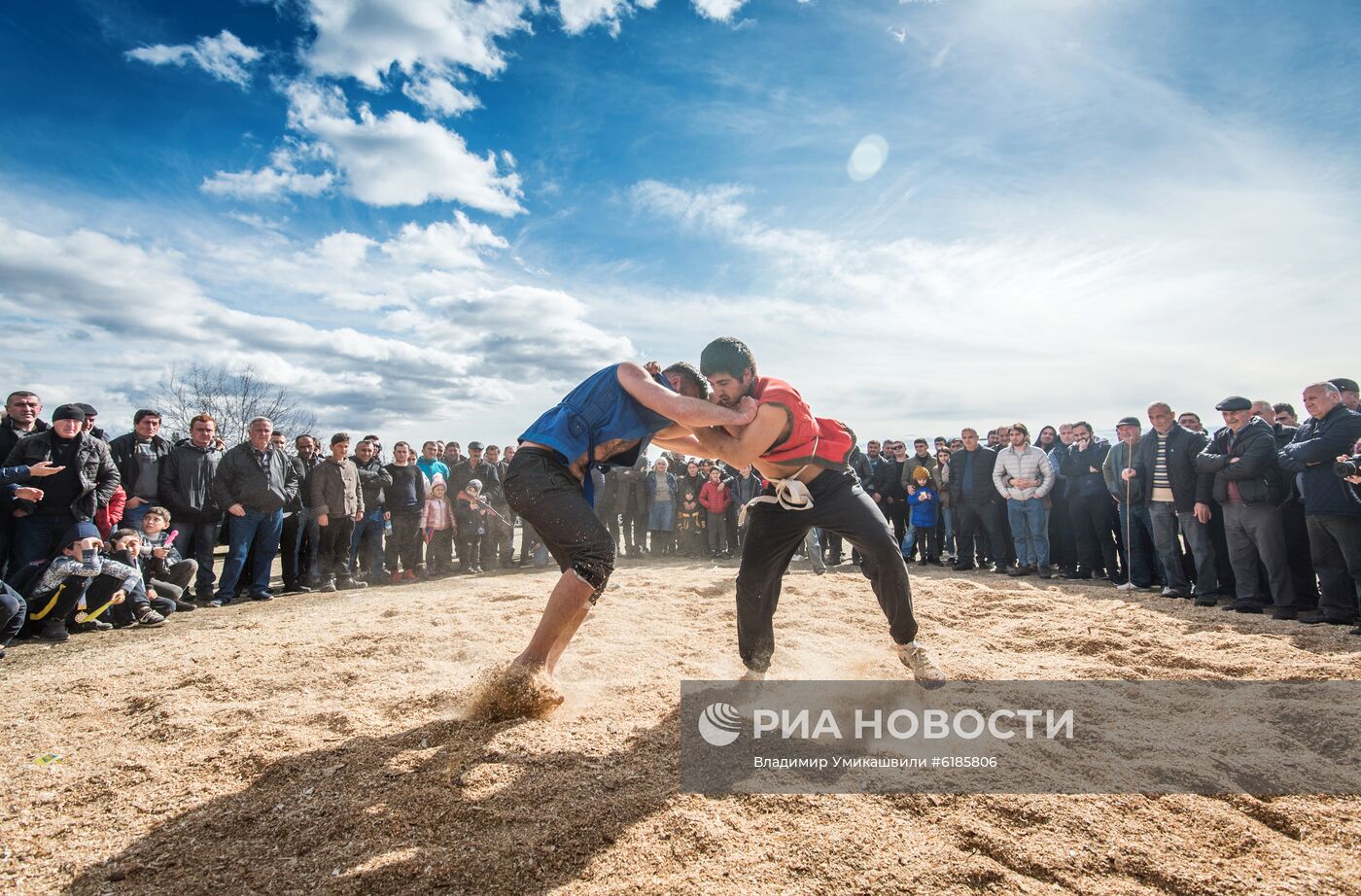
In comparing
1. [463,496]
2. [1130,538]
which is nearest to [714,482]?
[463,496]

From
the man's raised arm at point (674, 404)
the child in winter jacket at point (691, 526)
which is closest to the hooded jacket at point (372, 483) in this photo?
the child in winter jacket at point (691, 526)

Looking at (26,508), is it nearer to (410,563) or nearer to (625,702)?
(410,563)

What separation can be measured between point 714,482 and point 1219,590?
22.3ft

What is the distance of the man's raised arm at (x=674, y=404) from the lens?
10.4 feet

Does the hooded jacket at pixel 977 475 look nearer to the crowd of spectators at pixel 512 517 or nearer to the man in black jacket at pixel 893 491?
the crowd of spectators at pixel 512 517

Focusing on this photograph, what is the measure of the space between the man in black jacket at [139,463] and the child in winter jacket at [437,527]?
10.3 feet

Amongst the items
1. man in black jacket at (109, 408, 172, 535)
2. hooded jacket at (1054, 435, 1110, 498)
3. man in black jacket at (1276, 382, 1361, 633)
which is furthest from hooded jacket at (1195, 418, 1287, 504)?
man in black jacket at (109, 408, 172, 535)

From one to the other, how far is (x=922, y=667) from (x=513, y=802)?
7.61 feet

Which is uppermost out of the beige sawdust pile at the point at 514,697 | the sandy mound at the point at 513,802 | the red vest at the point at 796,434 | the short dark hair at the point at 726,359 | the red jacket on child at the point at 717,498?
the short dark hair at the point at 726,359

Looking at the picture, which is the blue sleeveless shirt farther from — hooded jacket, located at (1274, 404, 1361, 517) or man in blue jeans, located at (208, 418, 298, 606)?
hooded jacket, located at (1274, 404, 1361, 517)

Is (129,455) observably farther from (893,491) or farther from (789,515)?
(893,491)

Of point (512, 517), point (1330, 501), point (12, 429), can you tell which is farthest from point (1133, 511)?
point (12, 429)

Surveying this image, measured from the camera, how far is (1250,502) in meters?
6.03

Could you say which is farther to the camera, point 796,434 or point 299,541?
point 299,541
